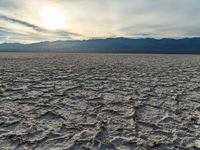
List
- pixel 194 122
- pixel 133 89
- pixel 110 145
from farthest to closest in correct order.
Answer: pixel 133 89 → pixel 194 122 → pixel 110 145

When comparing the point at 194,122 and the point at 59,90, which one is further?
the point at 59,90

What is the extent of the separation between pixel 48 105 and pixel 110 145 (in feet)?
5.59

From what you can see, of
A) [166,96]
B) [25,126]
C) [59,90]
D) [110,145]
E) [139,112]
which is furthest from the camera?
[59,90]

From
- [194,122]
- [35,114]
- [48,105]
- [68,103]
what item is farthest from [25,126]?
[194,122]

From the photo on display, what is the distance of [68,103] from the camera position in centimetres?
437

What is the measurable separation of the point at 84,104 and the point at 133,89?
1.82 m

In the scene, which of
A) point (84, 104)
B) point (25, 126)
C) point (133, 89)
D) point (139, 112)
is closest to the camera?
point (25, 126)

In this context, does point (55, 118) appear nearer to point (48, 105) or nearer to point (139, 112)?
point (48, 105)

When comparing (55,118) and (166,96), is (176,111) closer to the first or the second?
(166,96)

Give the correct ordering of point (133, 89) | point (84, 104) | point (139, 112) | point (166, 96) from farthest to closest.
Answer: point (133, 89), point (166, 96), point (84, 104), point (139, 112)

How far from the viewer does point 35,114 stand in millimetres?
3672

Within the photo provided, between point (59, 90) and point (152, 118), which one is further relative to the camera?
point (59, 90)

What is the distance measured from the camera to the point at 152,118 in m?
3.68

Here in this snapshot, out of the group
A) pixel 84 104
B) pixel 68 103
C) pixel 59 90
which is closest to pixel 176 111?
pixel 84 104
